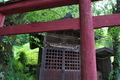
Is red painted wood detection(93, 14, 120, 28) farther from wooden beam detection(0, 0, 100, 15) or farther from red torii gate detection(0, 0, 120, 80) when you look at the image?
wooden beam detection(0, 0, 100, 15)

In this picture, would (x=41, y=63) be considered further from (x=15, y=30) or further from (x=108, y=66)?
(x=108, y=66)

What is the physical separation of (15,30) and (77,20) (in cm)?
140

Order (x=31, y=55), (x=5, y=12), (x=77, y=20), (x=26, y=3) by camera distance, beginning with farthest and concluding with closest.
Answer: (x=31, y=55)
(x=5, y=12)
(x=26, y=3)
(x=77, y=20)

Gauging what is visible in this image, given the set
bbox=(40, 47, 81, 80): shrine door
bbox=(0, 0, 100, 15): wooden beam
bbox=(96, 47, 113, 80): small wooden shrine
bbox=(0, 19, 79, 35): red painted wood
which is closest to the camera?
bbox=(0, 19, 79, 35): red painted wood

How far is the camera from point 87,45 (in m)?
1.83

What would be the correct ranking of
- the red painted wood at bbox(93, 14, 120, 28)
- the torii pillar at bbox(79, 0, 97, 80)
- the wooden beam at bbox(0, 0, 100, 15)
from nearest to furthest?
the torii pillar at bbox(79, 0, 97, 80)
the red painted wood at bbox(93, 14, 120, 28)
the wooden beam at bbox(0, 0, 100, 15)

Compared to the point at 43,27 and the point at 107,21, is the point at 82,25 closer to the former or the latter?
the point at 107,21

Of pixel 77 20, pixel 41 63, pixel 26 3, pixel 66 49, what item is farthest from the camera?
pixel 66 49

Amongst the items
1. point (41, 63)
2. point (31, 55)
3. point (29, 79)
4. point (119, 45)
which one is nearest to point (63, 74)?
point (41, 63)

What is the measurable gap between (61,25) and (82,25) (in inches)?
16.4

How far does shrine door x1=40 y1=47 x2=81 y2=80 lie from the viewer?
271 inches

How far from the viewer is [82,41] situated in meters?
1.89

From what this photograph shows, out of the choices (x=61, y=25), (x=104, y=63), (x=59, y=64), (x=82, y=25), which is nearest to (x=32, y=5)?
(x=61, y=25)

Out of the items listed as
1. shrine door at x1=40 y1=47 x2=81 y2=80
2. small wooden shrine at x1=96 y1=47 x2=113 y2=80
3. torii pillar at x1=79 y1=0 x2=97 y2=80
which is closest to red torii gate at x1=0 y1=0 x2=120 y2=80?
torii pillar at x1=79 y1=0 x2=97 y2=80
